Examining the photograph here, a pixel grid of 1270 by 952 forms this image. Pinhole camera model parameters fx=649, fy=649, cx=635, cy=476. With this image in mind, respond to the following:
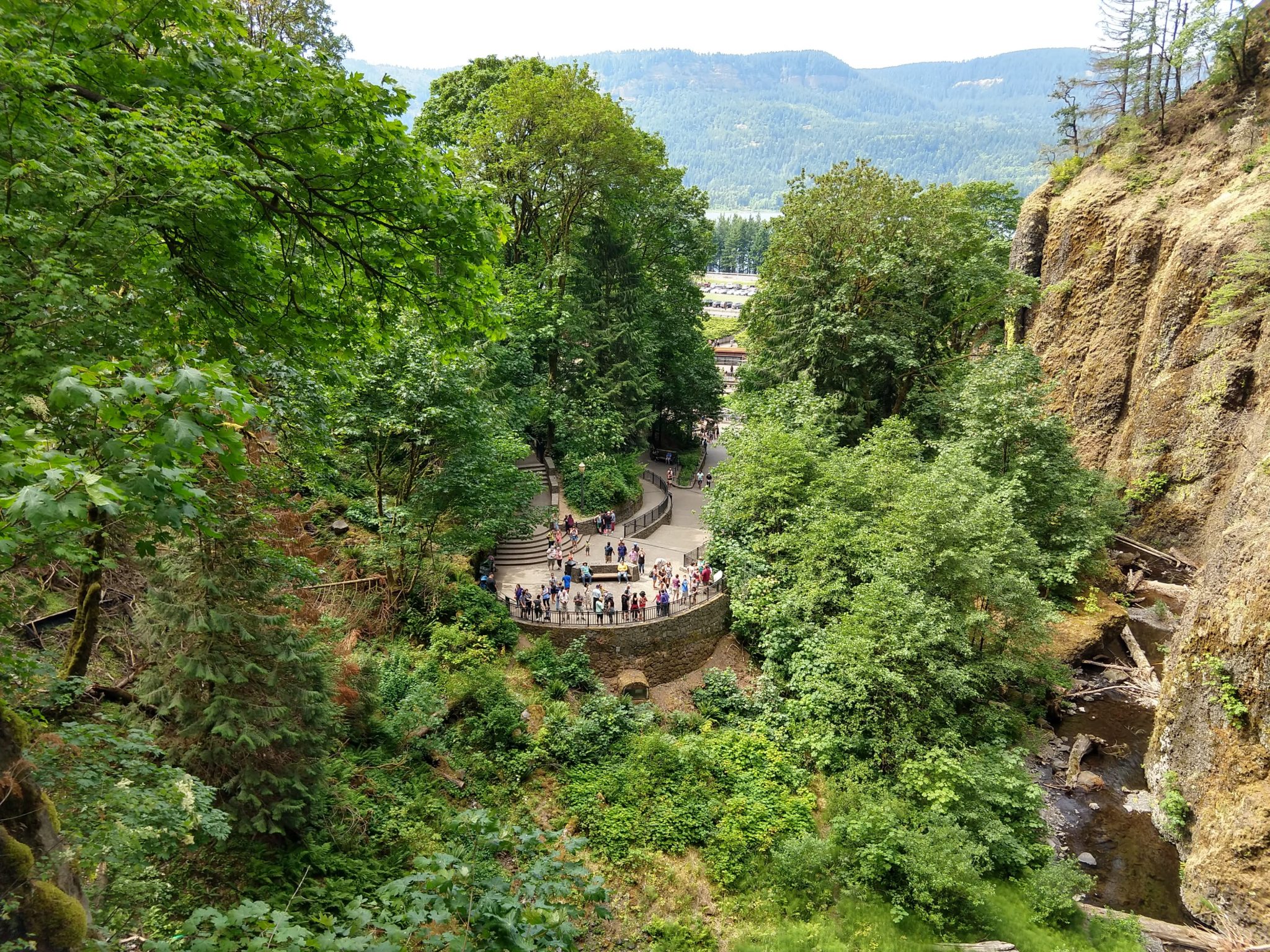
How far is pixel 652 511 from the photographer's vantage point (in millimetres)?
26609

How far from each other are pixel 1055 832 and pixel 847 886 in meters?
6.08

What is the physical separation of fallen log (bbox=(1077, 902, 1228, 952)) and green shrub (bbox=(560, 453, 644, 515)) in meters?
17.5

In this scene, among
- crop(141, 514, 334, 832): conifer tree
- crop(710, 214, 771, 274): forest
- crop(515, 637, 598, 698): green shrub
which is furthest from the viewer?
crop(710, 214, 771, 274): forest

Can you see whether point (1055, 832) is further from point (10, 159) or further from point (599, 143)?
point (599, 143)

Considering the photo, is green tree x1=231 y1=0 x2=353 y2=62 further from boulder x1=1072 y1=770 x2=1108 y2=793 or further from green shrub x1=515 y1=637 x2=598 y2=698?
boulder x1=1072 y1=770 x2=1108 y2=793

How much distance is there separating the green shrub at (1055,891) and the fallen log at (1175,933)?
0.39 meters

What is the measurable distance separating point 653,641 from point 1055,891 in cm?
986

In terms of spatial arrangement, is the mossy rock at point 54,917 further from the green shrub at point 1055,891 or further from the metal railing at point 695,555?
the metal railing at point 695,555

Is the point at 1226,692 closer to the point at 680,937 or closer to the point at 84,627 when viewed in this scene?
the point at 680,937

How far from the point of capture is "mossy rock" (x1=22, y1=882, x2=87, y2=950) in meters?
3.98

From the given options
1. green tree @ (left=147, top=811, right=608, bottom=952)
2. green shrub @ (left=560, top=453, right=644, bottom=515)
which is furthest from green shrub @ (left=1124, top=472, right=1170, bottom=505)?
green tree @ (left=147, top=811, right=608, bottom=952)

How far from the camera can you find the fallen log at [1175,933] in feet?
38.6

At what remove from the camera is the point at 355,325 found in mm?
5672

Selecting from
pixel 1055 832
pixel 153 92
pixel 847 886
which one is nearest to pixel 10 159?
pixel 153 92
